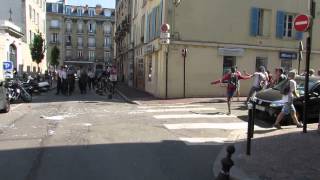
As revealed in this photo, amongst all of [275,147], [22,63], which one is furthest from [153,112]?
[22,63]

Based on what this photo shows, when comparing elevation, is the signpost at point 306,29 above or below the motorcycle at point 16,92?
above

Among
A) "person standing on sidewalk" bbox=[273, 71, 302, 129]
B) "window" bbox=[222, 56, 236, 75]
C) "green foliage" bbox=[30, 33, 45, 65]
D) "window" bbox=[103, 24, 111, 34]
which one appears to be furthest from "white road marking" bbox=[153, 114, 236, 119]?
"window" bbox=[103, 24, 111, 34]

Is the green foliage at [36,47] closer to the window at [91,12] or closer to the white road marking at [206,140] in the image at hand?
the white road marking at [206,140]

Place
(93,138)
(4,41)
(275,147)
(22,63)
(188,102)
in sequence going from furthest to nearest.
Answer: (22,63), (4,41), (188,102), (93,138), (275,147)

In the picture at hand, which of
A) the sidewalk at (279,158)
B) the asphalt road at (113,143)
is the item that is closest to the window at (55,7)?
the asphalt road at (113,143)

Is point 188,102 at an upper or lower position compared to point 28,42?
lower

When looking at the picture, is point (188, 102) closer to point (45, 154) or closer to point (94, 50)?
point (45, 154)

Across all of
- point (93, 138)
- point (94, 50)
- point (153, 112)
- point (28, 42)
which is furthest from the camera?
point (94, 50)

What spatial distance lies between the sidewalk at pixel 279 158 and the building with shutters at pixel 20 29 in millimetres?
26945

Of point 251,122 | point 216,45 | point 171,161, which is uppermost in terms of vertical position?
point 216,45

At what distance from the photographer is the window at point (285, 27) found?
25516 mm

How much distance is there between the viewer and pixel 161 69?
2314cm

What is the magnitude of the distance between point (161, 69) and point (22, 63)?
24.8 metres

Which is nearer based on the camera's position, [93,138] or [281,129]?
[93,138]
